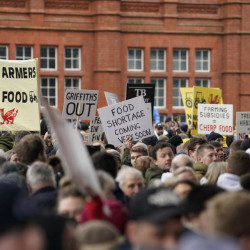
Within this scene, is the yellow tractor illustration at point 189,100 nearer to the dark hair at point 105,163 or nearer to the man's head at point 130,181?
the dark hair at point 105,163

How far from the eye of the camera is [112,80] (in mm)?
44531

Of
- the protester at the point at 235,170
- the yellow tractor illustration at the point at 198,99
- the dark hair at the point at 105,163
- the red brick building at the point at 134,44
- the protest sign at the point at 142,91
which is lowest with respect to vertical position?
the protester at the point at 235,170

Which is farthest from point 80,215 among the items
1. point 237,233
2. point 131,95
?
point 131,95

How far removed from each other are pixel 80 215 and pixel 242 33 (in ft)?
Answer: 134

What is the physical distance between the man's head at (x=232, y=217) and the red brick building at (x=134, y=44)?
38.0 metres

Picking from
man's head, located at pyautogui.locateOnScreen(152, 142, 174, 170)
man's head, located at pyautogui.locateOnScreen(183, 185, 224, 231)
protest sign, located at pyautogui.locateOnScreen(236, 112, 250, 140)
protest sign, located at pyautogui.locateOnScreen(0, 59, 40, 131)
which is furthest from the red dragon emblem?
man's head, located at pyautogui.locateOnScreen(183, 185, 224, 231)

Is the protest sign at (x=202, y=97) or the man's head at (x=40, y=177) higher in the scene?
the protest sign at (x=202, y=97)

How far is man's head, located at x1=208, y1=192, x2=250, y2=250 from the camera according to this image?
4.72 m

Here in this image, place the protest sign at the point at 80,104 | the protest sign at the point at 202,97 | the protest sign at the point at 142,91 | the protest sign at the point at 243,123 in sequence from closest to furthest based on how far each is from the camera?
the protest sign at the point at 80,104, the protest sign at the point at 243,123, the protest sign at the point at 142,91, the protest sign at the point at 202,97

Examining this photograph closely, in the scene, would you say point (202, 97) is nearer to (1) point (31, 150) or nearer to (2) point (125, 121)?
(2) point (125, 121)

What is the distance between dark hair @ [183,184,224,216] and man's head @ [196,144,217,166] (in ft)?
17.1

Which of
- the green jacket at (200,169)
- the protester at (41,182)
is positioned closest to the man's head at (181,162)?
the green jacket at (200,169)

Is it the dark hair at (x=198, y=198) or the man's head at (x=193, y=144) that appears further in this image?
the man's head at (x=193, y=144)

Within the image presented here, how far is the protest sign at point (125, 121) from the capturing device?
16328 millimetres
